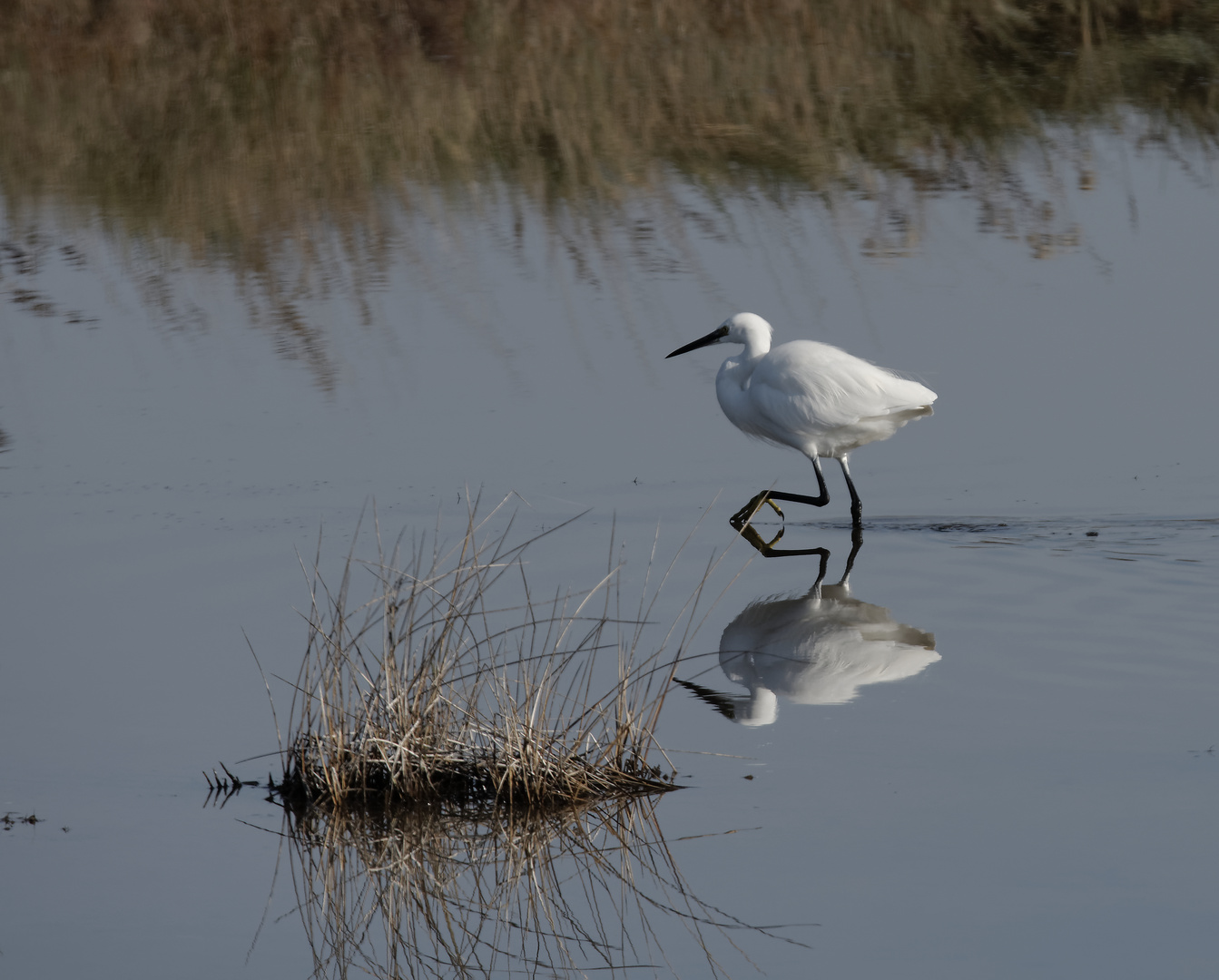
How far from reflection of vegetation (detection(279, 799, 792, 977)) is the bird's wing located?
3559 mm

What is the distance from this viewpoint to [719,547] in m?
7.27

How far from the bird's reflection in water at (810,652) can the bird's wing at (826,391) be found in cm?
118

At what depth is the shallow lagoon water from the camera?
3936 mm

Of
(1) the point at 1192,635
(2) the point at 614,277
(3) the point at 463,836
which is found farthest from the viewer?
(2) the point at 614,277

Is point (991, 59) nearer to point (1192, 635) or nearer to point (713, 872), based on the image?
point (1192, 635)

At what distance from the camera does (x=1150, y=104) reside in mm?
13570

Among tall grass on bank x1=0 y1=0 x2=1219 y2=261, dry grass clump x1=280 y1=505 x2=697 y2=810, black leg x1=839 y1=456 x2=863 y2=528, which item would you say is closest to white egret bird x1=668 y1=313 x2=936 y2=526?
black leg x1=839 y1=456 x2=863 y2=528

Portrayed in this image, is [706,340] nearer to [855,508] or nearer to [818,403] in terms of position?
[818,403]

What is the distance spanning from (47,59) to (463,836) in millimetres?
12533

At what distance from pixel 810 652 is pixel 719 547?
144 centimetres

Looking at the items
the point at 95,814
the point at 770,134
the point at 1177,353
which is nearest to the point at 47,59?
the point at 770,134

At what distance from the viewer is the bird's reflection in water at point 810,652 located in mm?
5406

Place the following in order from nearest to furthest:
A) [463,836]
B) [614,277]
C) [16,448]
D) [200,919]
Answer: [200,919] → [463,836] → [16,448] → [614,277]

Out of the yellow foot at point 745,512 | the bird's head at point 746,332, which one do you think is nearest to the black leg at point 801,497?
the yellow foot at point 745,512
